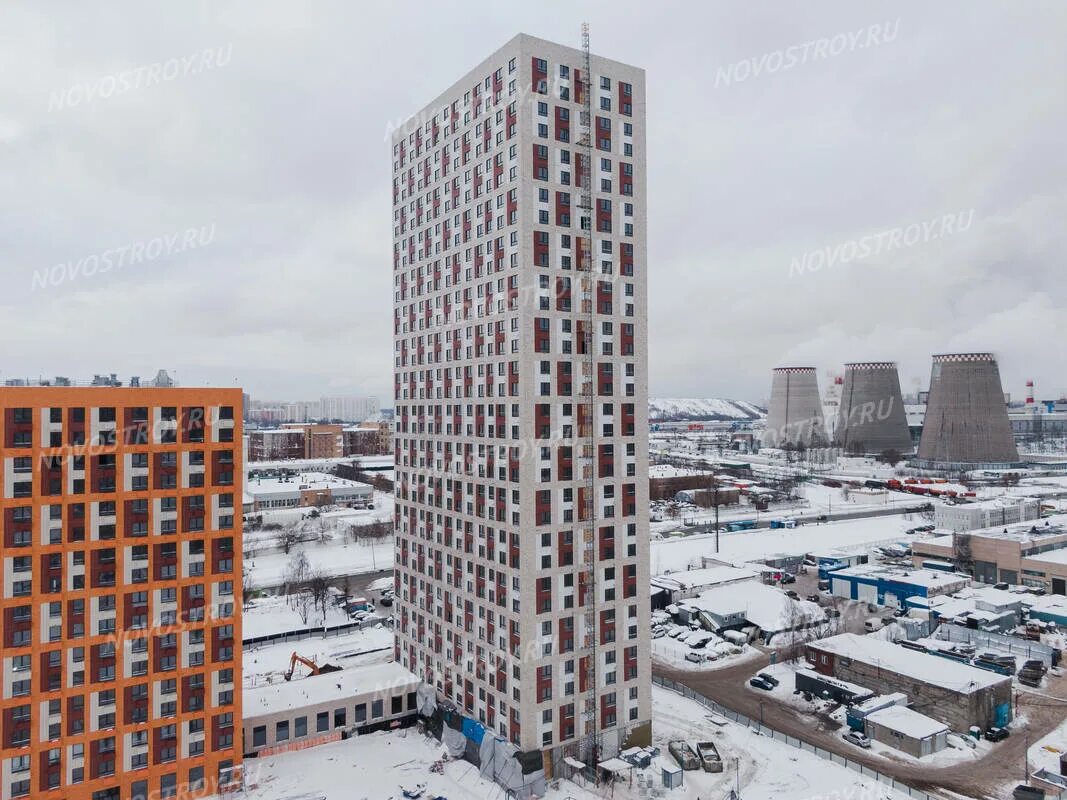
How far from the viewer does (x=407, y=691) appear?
4441 centimetres

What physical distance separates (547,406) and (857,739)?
2746 cm

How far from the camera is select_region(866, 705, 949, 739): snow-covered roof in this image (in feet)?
133

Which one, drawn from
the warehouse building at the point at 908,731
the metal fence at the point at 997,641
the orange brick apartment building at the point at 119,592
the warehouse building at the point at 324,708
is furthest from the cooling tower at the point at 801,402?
the orange brick apartment building at the point at 119,592

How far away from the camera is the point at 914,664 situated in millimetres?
47906

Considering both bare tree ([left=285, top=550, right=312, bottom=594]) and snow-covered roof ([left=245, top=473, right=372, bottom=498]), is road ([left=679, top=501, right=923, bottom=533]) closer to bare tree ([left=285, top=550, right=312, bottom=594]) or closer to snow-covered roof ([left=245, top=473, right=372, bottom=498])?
bare tree ([left=285, top=550, right=312, bottom=594])

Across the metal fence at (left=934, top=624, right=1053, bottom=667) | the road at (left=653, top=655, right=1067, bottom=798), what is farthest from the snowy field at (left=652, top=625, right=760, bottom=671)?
the metal fence at (left=934, top=624, right=1053, bottom=667)

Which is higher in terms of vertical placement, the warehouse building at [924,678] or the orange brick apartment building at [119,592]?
the orange brick apartment building at [119,592]

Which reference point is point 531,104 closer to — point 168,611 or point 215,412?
point 215,412

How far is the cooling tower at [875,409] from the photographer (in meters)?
181

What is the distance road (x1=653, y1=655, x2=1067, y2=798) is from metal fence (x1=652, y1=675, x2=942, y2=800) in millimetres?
752

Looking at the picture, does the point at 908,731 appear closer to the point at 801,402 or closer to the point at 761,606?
the point at 761,606

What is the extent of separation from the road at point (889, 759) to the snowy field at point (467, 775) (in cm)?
275

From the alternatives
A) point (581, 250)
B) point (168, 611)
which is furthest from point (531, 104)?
point (168, 611)

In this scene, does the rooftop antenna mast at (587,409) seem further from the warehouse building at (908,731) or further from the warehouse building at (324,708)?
the warehouse building at (908,731)
